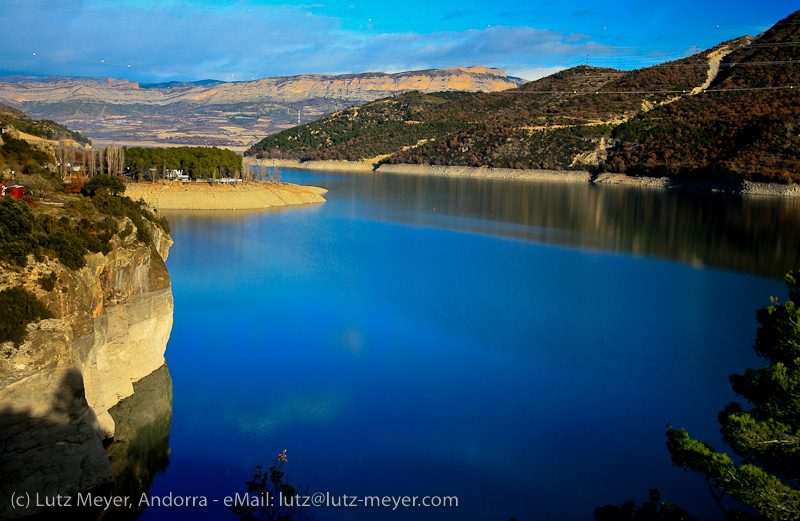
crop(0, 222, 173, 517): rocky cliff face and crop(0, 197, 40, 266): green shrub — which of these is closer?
crop(0, 222, 173, 517): rocky cliff face

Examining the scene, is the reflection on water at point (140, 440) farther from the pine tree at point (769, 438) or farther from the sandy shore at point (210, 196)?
the sandy shore at point (210, 196)

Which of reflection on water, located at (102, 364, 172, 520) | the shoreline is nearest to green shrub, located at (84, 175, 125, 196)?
reflection on water, located at (102, 364, 172, 520)

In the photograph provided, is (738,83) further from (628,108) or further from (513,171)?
(513,171)

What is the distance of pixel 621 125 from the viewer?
86.4m

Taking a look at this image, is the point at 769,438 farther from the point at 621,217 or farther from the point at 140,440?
the point at 621,217

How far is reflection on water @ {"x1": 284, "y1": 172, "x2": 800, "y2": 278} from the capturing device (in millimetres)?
32656

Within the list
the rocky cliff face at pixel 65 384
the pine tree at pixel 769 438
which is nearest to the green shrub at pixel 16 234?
the rocky cliff face at pixel 65 384

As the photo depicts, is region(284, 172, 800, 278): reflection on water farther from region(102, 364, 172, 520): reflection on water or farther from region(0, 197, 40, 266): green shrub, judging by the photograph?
region(0, 197, 40, 266): green shrub

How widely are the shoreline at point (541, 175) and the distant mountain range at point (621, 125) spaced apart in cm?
106

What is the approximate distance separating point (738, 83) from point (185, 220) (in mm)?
75834

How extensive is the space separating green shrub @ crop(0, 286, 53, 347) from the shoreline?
6052cm

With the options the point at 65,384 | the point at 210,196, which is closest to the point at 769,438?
the point at 65,384

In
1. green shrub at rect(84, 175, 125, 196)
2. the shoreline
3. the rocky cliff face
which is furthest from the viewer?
the shoreline

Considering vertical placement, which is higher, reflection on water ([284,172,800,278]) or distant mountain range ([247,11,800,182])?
distant mountain range ([247,11,800,182])
